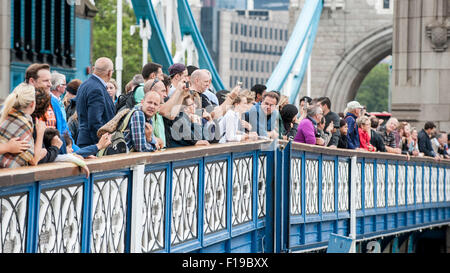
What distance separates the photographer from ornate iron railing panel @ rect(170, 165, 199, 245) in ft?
25.8

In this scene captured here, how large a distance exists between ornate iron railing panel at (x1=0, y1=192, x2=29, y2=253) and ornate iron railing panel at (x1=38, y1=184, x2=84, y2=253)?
7.7 inches

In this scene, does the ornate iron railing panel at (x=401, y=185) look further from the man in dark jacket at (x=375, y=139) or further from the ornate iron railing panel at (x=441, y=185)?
the ornate iron railing panel at (x=441, y=185)

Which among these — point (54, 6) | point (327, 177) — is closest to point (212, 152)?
point (327, 177)

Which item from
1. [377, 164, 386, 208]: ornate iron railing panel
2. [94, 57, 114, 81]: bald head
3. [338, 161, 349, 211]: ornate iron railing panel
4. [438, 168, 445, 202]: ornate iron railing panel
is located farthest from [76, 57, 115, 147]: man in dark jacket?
[438, 168, 445, 202]: ornate iron railing panel

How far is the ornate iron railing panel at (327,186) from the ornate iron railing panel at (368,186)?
169 cm

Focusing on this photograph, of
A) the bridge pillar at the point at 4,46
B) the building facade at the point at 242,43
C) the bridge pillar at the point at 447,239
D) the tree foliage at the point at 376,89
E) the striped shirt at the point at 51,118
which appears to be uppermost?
the building facade at the point at 242,43

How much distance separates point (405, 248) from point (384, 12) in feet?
103

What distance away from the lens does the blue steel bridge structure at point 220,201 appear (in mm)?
5645

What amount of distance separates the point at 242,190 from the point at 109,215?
3.21 metres

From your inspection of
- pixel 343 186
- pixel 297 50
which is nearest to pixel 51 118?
pixel 343 186

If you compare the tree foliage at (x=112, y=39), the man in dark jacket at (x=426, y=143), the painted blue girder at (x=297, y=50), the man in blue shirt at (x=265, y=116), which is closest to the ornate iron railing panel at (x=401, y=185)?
the man in dark jacket at (x=426, y=143)

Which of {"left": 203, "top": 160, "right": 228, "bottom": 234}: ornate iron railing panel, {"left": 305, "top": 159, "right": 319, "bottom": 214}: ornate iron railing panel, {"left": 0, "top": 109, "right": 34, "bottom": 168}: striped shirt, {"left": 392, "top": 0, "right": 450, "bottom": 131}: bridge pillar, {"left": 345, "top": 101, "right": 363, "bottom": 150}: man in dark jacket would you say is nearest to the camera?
{"left": 0, "top": 109, "right": 34, "bottom": 168}: striped shirt

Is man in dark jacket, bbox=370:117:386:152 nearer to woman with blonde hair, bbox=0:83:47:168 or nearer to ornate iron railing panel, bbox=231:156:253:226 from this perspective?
ornate iron railing panel, bbox=231:156:253:226
